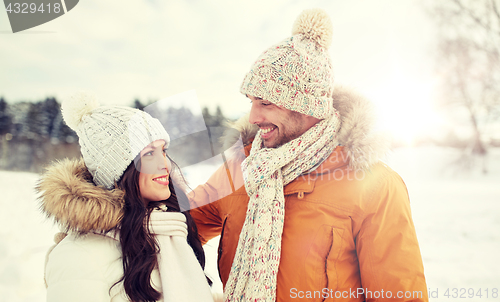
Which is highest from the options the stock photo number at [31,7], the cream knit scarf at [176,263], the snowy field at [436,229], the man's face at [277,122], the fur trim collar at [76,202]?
the stock photo number at [31,7]

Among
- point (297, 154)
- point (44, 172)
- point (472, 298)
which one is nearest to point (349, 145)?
point (297, 154)

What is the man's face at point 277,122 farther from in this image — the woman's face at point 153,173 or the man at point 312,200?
the woman's face at point 153,173

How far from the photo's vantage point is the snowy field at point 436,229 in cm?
308

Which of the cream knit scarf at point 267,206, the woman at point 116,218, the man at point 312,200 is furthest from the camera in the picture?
the cream knit scarf at point 267,206

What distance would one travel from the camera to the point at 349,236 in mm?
1342

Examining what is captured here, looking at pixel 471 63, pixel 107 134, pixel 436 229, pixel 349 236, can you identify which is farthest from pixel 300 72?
pixel 471 63

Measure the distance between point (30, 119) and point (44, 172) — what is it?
11929 millimetres

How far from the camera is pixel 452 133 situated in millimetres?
6191

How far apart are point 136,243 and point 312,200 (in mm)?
850

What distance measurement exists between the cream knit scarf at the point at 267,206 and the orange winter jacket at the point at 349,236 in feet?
0.18

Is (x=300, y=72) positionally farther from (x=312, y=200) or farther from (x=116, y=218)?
(x=116, y=218)

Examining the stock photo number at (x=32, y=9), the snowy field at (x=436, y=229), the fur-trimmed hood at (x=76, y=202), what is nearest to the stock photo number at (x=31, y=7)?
the stock photo number at (x=32, y=9)

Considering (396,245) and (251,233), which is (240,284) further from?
(396,245)

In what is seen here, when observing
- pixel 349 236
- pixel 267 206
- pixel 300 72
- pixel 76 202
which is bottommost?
pixel 349 236
